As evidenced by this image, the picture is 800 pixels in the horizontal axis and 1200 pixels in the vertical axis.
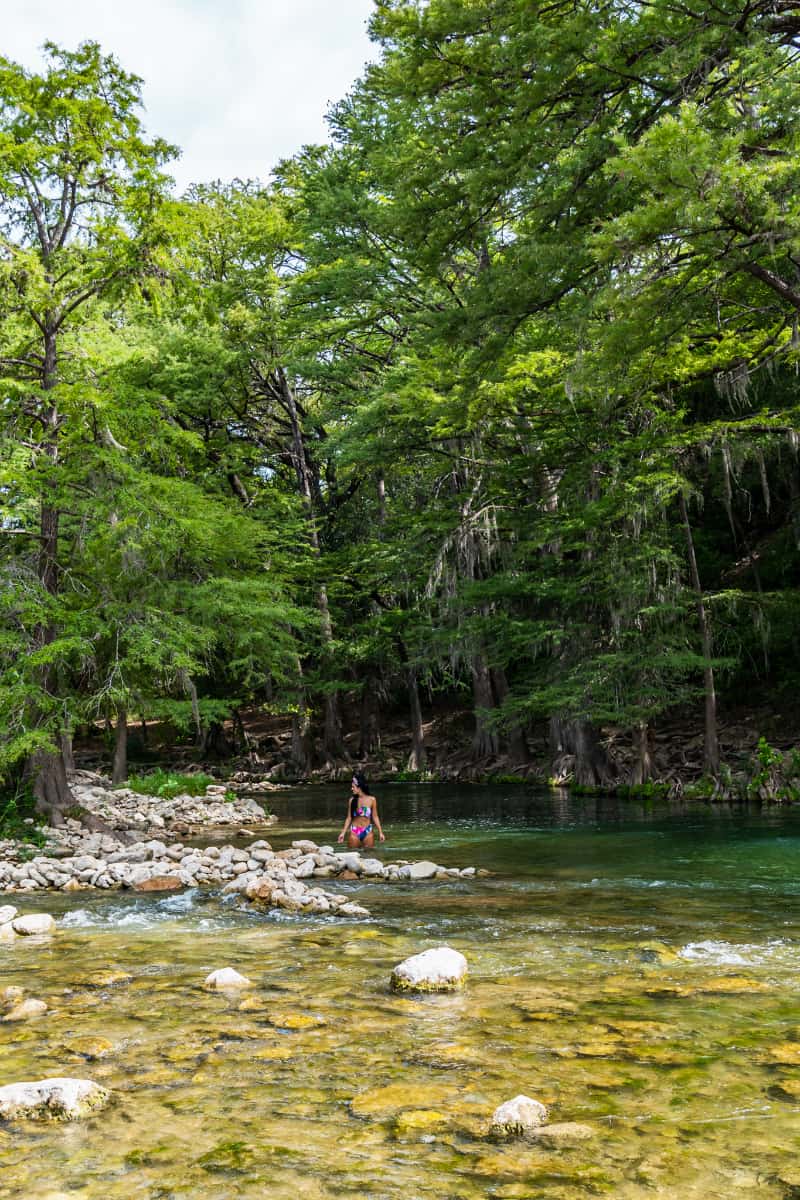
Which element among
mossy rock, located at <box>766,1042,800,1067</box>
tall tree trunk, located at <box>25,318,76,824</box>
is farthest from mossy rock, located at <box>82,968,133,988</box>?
tall tree trunk, located at <box>25,318,76,824</box>

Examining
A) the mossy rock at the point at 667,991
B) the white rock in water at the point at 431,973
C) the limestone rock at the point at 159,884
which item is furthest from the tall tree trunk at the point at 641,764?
the white rock in water at the point at 431,973

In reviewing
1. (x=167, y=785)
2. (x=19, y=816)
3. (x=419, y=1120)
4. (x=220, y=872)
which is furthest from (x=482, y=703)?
(x=419, y=1120)

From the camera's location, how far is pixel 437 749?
31.8 meters

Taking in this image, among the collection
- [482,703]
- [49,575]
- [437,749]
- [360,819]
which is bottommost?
[360,819]

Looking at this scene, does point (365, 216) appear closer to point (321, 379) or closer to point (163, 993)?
point (321, 379)

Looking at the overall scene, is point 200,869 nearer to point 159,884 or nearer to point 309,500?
point 159,884

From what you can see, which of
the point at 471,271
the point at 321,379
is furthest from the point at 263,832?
the point at 321,379

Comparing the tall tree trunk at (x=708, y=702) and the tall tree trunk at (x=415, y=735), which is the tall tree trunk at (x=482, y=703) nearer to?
the tall tree trunk at (x=415, y=735)

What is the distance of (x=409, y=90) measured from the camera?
1172 cm

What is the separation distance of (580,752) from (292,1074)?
58.4ft

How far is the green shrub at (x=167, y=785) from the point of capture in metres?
21.1

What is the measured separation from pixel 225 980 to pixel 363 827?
7.10 m

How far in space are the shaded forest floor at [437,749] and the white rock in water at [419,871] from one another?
989 cm

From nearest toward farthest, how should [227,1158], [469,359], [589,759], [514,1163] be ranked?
[514,1163], [227,1158], [469,359], [589,759]
